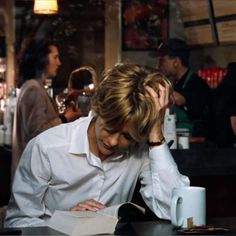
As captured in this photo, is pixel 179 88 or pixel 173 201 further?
pixel 179 88

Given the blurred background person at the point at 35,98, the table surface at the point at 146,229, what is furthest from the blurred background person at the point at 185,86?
the table surface at the point at 146,229

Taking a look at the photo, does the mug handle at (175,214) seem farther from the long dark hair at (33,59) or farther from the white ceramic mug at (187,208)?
the long dark hair at (33,59)

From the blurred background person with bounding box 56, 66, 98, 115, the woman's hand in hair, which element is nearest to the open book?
the woman's hand in hair

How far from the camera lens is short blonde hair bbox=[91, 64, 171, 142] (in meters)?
3.07

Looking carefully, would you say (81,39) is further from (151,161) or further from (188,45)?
(151,161)

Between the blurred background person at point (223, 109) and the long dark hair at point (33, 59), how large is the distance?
3.44ft

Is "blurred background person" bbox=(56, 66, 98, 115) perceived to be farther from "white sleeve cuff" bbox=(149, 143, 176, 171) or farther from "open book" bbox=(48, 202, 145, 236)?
"open book" bbox=(48, 202, 145, 236)

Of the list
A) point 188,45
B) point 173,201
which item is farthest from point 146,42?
point 173,201

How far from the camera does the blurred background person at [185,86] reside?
18.0 ft

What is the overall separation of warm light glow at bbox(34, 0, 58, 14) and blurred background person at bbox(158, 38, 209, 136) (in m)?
0.70

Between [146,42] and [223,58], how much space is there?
1.57ft

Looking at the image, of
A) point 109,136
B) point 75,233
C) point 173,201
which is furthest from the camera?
point 109,136

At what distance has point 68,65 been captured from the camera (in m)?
5.63

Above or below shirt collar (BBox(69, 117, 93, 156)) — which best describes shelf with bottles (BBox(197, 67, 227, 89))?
above
